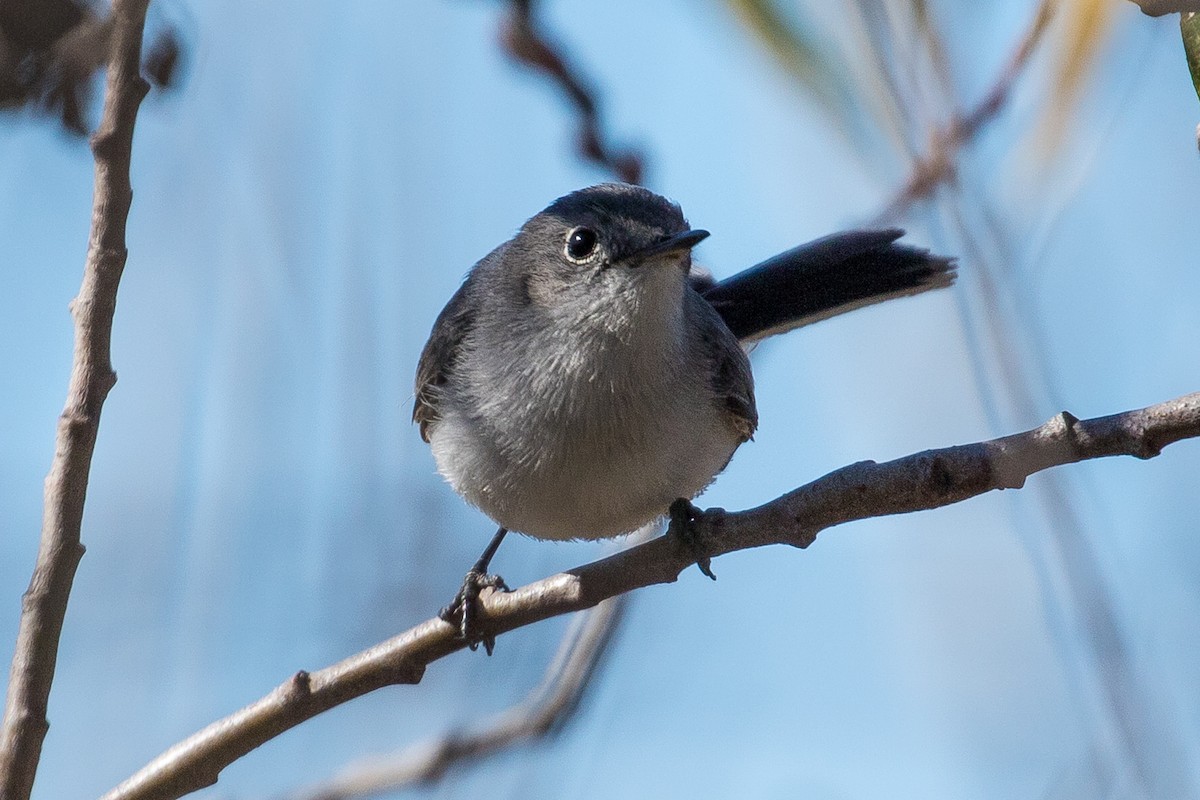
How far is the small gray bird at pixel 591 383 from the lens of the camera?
2.80 m

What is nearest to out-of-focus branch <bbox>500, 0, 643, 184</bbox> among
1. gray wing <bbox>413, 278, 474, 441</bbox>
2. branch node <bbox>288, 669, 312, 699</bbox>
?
gray wing <bbox>413, 278, 474, 441</bbox>

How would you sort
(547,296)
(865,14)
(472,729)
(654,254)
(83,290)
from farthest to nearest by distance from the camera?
(547,296) → (654,254) → (472,729) → (865,14) → (83,290)

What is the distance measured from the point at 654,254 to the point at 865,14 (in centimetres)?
91

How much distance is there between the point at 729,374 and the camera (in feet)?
10.3

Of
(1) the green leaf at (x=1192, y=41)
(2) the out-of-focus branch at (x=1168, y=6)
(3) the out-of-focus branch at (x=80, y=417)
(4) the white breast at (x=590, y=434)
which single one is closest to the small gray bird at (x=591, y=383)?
(4) the white breast at (x=590, y=434)

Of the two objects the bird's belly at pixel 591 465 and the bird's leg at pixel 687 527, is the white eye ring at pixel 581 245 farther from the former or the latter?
the bird's leg at pixel 687 527

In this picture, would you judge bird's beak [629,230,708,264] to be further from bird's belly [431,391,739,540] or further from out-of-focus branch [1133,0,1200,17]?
out-of-focus branch [1133,0,1200,17]

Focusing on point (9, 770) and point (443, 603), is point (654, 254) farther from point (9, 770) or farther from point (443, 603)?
point (9, 770)

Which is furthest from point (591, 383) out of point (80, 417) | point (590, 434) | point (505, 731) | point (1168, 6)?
point (1168, 6)

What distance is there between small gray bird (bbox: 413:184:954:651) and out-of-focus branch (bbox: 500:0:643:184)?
8.5 inches

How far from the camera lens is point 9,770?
1679mm

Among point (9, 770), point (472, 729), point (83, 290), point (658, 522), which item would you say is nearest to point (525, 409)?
point (658, 522)

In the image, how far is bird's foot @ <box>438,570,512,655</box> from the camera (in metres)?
2.43

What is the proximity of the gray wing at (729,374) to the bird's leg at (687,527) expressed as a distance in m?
0.37
